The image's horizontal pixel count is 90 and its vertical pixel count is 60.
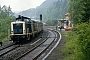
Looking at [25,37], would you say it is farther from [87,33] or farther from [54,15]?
[54,15]

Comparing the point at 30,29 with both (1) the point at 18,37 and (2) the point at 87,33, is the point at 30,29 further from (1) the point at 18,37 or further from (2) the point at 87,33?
(2) the point at 87,33

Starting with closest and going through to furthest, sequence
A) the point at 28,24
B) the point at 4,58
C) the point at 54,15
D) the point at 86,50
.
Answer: the point at 86,50 < the point at 4,58 < the point at 28,24 < the point at 54,15

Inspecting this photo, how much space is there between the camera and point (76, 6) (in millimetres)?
50844

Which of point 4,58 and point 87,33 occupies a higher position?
point 87,33

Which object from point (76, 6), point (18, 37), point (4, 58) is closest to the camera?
point (4, 58)

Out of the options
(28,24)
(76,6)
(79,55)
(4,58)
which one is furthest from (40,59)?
(76,6)

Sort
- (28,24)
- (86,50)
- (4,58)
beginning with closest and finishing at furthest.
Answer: (86,50) → (4,58) → (28,24)

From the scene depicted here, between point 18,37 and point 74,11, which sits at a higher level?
point 74,11

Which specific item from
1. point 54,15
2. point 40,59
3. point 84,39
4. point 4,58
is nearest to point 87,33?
point 84,39

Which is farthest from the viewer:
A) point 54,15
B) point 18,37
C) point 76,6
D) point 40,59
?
point 54,15

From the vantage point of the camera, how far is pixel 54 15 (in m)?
189

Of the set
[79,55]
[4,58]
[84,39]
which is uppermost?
[84,39]

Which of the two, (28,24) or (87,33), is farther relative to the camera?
(28,24)

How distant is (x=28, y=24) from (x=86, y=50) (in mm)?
20863
